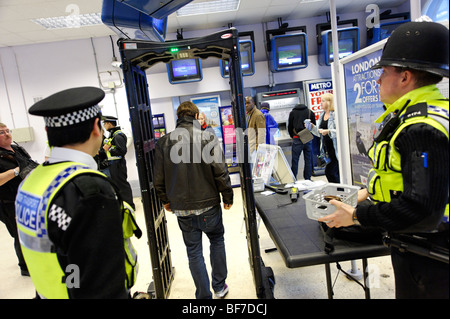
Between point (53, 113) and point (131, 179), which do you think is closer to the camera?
point (53, 113)

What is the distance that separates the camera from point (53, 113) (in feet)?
3.50

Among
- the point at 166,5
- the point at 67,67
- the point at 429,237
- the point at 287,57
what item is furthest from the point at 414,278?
the point at 67,67

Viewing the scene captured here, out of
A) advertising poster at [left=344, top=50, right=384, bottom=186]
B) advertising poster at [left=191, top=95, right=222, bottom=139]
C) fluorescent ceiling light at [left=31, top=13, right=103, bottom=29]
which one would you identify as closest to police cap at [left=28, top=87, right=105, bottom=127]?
advertising poster at [left=344, top=50, right=384, bottom=186]

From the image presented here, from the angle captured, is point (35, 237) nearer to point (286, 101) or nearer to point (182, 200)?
point (182, 200)

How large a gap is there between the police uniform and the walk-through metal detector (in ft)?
4.02

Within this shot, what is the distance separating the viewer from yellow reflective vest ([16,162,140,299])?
3.43ft

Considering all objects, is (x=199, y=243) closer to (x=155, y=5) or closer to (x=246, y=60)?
(x=155, y=5)

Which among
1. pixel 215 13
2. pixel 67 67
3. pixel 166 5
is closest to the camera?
pixel 166 5

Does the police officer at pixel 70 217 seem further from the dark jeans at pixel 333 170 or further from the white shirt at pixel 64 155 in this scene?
the dark jeans at pixel 333 170

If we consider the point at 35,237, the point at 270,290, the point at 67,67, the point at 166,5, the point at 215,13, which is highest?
the point at 215,13

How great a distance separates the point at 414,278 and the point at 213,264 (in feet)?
5.96

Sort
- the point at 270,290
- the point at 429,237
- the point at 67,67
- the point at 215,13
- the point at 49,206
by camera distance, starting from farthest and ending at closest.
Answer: the point at 67,67, the point at 215,13, the point at 270,290, the point at 429,237, the point at 49,206

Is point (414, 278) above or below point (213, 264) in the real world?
above

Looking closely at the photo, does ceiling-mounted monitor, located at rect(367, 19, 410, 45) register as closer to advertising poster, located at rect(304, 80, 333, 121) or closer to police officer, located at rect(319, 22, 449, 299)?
advertising poster, located at rect(304, 80, 333, 121)
